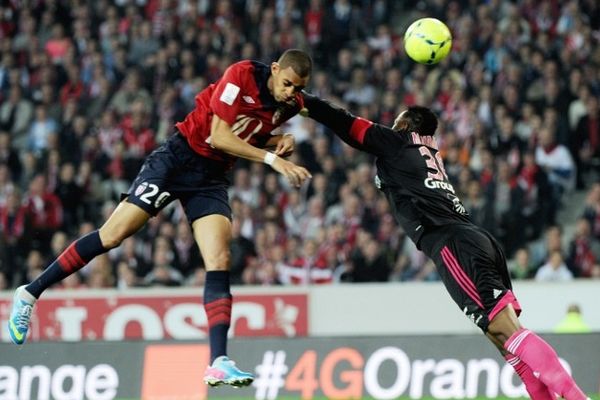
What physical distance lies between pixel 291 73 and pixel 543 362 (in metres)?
2.42

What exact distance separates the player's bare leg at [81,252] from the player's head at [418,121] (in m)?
1.87

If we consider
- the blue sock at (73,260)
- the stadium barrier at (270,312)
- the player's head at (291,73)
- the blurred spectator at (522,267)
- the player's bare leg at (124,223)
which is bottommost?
the stadium barrier at (270,312)

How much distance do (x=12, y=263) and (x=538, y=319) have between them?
6582 millimetres

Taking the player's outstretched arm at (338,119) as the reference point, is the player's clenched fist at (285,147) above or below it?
below

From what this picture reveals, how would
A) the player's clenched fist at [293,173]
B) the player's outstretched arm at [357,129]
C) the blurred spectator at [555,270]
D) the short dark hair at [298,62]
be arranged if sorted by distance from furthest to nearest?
the blurred spectator at [555,270] < the player's outstretched arm at [357,129] < the short dark hair at [298,62] < the player's clenched fist at [293,173]

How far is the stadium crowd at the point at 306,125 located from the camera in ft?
51.1

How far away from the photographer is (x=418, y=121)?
8930 millimetres

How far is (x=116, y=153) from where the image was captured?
57.6ft

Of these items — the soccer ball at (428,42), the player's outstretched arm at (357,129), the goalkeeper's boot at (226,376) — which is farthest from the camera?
the soccer ball at (428,42)

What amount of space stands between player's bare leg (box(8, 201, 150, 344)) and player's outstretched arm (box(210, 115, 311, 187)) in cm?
84

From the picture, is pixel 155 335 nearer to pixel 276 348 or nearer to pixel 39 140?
pixel 276 348

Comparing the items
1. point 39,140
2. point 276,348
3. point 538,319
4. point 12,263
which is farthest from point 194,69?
point 276,348

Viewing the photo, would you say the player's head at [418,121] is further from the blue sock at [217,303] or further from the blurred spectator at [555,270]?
the blurred spectator at [555,270]

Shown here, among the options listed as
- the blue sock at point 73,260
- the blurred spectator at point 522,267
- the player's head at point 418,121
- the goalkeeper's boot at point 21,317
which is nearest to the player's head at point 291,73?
the player's head at point 418,121
